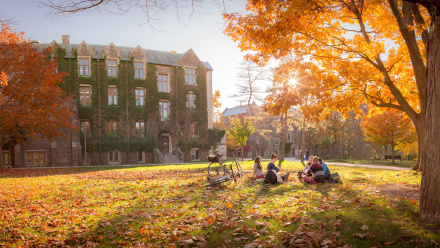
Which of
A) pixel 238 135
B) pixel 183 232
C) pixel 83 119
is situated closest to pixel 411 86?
pixel 183 232

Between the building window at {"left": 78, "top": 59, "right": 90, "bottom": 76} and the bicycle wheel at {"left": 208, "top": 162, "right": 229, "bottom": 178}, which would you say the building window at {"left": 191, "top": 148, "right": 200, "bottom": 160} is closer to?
the building window at {"left": 78, "top": 59, "right": 90, "bottom": 76}

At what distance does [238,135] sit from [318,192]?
2633 centimetres

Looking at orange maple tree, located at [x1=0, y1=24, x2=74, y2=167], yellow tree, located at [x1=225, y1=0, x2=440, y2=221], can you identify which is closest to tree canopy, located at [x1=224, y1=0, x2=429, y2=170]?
yellow tree, located at [x1=225, y1=0, x2=440, y2=221]

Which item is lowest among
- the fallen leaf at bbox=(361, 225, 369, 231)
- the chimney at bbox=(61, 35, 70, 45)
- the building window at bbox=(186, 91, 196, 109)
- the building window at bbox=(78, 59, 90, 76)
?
the fallen leaf at bbox=(361, 225, 369, 231)

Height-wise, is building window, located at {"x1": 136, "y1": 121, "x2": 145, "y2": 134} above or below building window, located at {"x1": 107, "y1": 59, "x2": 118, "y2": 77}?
below

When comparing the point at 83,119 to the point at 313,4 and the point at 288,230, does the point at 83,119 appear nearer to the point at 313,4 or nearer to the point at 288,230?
the point at 313,4

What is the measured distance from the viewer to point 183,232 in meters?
6.09

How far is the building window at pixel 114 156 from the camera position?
3784 centimetres

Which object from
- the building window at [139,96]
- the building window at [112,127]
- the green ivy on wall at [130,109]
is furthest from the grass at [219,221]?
the building window at [139,96]

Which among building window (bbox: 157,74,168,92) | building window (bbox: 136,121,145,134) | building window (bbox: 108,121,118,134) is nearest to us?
building window (bbox: 108,121,118,134)

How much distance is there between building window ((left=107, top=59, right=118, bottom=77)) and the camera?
38781 mm

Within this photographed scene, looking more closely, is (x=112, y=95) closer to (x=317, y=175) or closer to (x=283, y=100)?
(x=283, y=100)

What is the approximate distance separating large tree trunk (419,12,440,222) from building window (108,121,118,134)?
1431 inches

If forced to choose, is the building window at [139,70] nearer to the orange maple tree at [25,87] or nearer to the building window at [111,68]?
the building window at [111,68]
